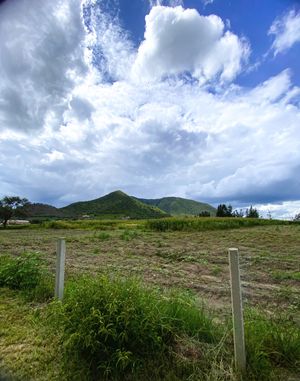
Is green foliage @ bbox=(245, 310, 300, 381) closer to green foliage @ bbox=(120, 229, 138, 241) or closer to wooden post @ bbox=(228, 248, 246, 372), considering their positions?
wooden post @ bbox=(228, 248, 246, 372)

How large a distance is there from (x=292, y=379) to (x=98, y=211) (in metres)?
125

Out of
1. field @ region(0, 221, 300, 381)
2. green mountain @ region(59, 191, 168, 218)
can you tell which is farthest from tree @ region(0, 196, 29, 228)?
green mountain @ region(59, 191, 168, 218)

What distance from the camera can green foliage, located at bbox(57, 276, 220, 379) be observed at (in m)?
2.72

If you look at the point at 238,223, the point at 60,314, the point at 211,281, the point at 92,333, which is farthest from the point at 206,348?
the point at 238,223

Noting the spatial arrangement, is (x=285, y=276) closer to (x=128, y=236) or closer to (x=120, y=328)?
(x=120, y=328)

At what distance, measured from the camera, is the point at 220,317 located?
3.96 meters

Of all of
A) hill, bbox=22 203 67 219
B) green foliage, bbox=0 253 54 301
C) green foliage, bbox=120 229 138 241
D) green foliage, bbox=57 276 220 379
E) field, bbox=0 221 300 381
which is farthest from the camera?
hill, bbox=22 203 67 219

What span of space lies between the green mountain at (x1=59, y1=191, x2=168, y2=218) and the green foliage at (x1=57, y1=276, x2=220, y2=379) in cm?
11487

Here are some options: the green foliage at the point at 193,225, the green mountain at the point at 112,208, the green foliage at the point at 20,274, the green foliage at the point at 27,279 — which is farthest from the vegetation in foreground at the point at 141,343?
the green mountain at the point at 112,208

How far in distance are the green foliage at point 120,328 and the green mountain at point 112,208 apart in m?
115

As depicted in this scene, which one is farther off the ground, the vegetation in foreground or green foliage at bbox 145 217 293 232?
green foliage at bbox 145 217 293 232

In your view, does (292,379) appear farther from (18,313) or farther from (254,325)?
(18,313)

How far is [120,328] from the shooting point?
2812 millimetres

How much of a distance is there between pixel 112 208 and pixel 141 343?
12822cm
